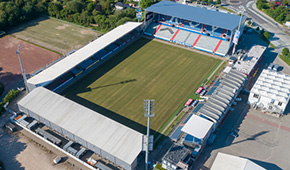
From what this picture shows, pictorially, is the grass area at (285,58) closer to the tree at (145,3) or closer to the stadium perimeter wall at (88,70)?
the stadium perimeter wall at (88,70)

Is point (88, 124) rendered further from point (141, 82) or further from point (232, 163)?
point (232, 163)

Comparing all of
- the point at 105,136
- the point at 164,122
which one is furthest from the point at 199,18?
the point at 105,136

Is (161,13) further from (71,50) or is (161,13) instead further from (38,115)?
(38,115)

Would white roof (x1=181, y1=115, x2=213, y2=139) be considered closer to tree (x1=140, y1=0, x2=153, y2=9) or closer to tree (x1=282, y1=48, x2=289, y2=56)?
tree (x1=282, y1=48, x2=289, y2=56)

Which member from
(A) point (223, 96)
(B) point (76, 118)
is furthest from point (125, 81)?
Answer: (A) point (223, 96)

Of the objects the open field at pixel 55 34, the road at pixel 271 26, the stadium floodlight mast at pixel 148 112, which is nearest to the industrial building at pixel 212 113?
the stadium floodlight mast at pixel 148 112

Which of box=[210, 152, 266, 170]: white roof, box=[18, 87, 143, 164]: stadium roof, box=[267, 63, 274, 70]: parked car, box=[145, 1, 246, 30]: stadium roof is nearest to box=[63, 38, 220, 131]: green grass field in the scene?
box=[18, 87, 143, 164]: stadium roof

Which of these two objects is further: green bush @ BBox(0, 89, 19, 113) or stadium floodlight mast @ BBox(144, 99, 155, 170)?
green bush @ BBox(0, 89, 19, 113)
